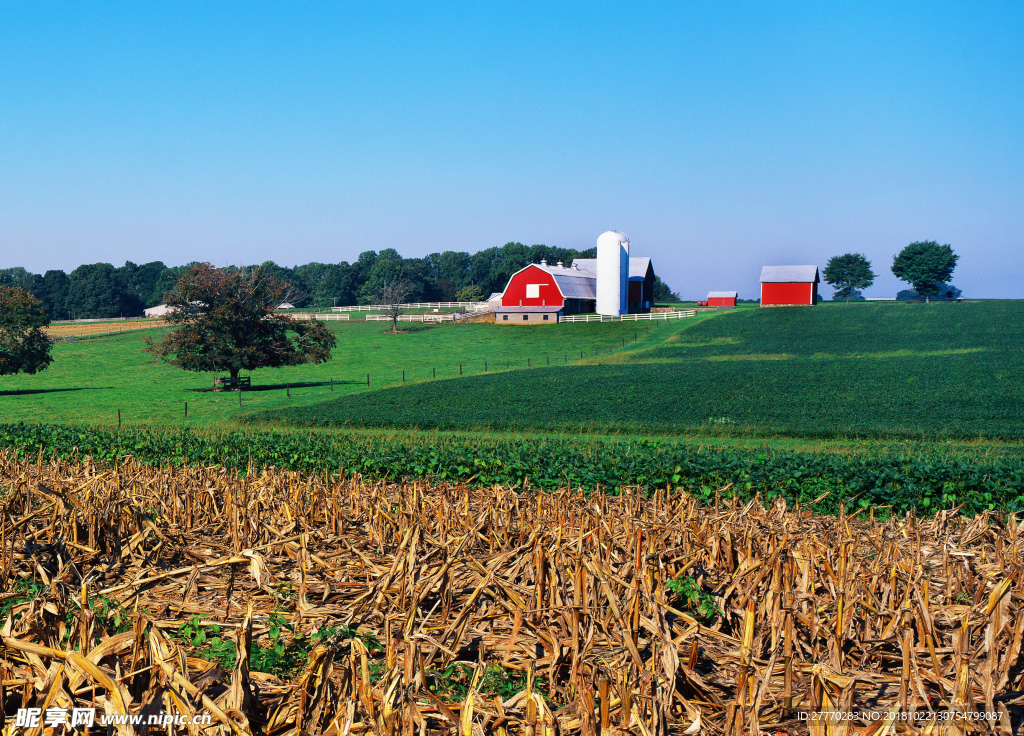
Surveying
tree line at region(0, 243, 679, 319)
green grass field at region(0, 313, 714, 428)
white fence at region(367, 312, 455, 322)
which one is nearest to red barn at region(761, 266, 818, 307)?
green grass field at region(0, 313, 714, 428)

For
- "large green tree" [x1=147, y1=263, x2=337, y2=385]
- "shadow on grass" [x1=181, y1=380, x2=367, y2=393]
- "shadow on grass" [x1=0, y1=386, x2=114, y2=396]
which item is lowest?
"shadow on grass" [x1=0, y1=386, x2=114, y2=396]

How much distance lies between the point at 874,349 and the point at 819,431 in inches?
1410

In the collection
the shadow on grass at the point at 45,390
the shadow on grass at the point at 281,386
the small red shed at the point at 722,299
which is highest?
the small red shed at the point at 722,299

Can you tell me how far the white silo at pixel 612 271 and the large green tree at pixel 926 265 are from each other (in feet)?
197

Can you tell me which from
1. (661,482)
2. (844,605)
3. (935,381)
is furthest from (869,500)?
(935,381)

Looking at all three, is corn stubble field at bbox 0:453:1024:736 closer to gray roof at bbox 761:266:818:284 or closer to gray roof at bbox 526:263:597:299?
gray roof at bbox 526:263:597:299

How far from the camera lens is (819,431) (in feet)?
94.8

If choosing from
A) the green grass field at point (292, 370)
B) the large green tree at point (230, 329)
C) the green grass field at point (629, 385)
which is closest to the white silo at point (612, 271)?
the green grass field at point (292, 370)

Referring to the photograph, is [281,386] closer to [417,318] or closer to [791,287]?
[417,318]

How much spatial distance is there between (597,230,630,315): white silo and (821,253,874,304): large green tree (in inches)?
2858

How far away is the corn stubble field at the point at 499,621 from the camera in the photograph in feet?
14.7

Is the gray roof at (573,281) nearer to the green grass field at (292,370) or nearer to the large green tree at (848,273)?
the green grass field at (292,370)

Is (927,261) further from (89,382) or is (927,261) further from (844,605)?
(844,605)

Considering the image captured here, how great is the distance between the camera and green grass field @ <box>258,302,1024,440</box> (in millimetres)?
30656
